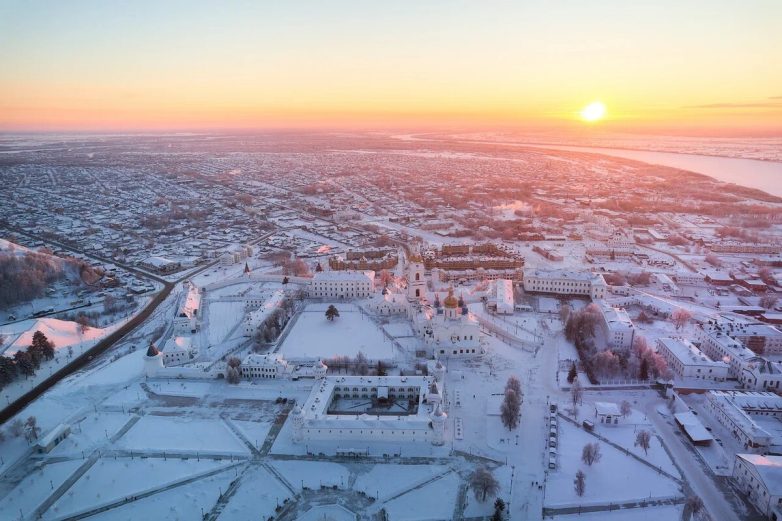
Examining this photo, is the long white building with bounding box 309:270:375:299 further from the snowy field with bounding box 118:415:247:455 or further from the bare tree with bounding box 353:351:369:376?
the snowy field with bounding box 118:415:247:455

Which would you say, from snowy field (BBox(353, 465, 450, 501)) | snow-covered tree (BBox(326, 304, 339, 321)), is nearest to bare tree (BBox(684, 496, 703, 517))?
snowy field (BBox(353, 465, 450, 501))

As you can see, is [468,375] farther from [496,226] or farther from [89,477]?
[496,226]

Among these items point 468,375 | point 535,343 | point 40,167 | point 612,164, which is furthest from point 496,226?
point 40,167

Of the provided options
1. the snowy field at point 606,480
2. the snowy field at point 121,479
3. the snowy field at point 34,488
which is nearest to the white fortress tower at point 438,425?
the snowy field at point 606,480

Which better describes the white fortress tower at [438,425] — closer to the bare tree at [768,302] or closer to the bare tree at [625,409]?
the bare tree at [625,409]

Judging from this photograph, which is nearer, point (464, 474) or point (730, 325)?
point (464, 474)

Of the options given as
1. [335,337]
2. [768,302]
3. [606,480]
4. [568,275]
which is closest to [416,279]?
[335,337]

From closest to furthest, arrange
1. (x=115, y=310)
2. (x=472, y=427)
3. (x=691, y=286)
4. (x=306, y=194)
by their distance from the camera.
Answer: (x=472, y=427), (x=115, y=310), (x=691, y=286), (x=306, y=194)
